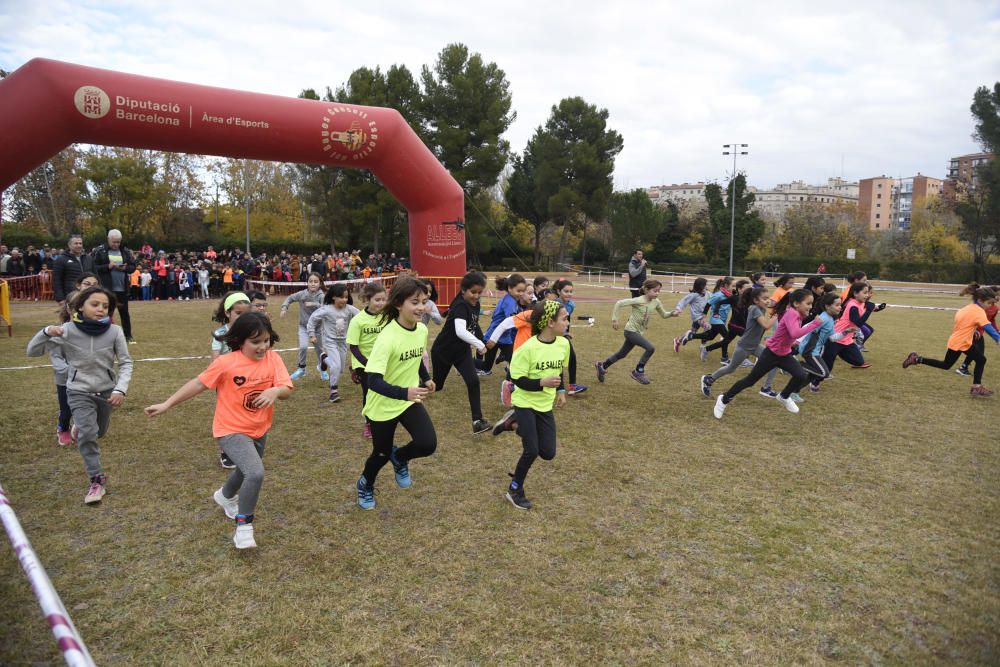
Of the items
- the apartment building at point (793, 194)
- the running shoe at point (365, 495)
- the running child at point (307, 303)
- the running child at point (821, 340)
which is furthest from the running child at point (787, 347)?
the apartment building at point (793, 194)

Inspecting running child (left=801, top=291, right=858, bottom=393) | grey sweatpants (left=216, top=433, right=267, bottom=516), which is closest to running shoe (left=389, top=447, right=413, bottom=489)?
grey sweatpants (left=216, top=433, right=267, bottom=516)

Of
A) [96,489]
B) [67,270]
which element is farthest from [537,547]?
[67,270]

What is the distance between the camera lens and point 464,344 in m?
7.21

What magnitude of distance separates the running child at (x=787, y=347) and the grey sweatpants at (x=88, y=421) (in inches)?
266

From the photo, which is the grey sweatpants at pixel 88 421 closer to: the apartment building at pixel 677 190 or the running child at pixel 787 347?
the running child at pixel 787 347

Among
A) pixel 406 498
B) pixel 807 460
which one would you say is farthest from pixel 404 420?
pixel 807 460

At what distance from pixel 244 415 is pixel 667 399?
622 cm

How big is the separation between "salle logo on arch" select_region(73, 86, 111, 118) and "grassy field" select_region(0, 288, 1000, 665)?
7.29 m

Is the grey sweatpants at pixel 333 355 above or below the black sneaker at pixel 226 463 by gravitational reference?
above

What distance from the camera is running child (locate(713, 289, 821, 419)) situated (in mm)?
7371

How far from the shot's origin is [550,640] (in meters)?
3.38

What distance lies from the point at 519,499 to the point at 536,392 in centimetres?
90

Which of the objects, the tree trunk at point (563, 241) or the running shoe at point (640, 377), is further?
the tree trunk at point (563, 241)

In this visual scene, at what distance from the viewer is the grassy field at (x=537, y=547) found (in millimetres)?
3367
